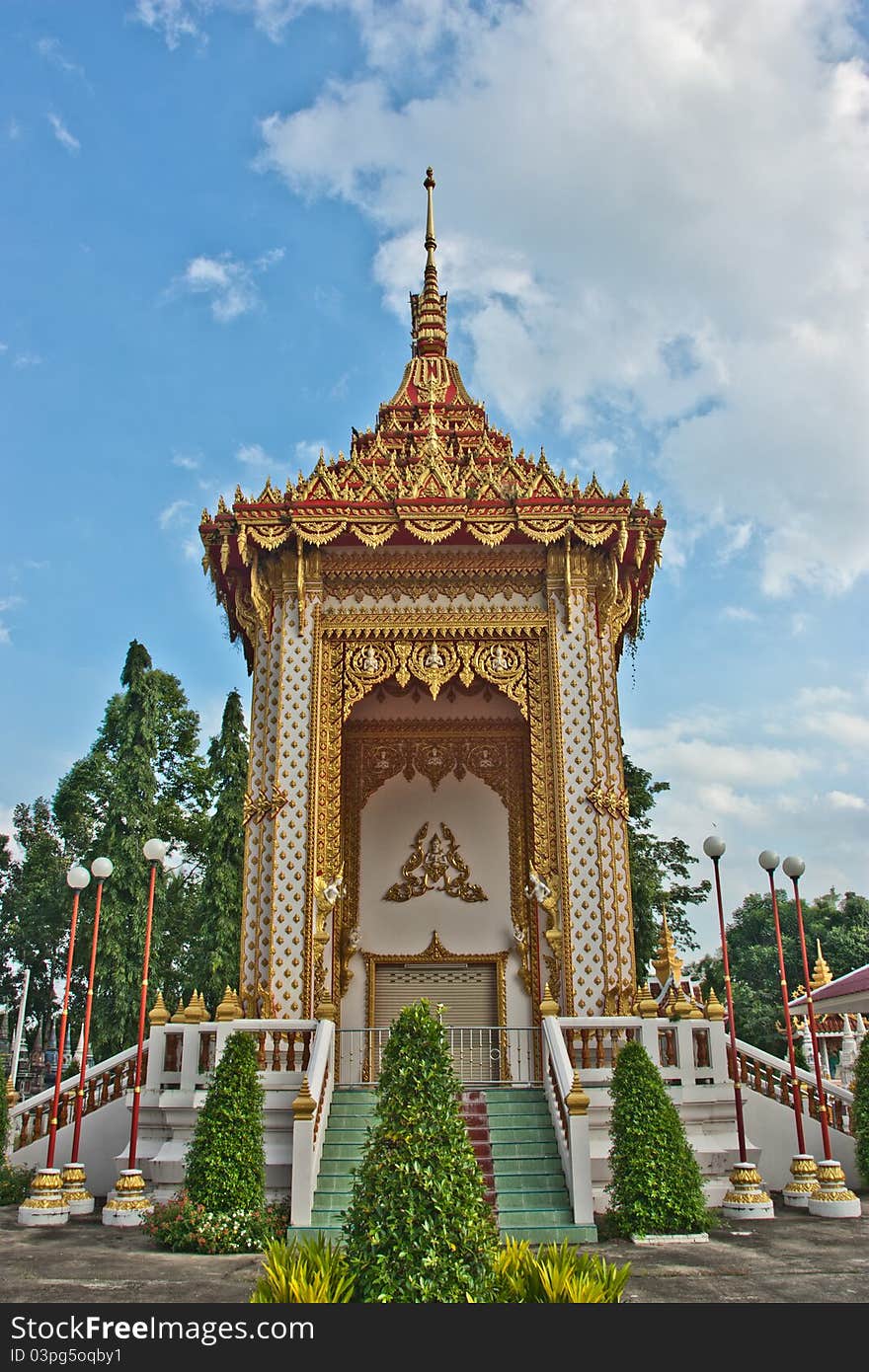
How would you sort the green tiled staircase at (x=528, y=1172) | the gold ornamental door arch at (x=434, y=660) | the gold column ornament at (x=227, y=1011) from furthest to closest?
the gold ornamental door arch at (x=434, y=660) → the gold column ornament at (x=227, y=1011) → the green tiled staircase at (x=528, y=1172)

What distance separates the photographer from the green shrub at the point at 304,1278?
15.7ft

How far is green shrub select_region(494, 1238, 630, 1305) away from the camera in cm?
480

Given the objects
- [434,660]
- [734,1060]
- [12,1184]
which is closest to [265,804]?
[434,660]

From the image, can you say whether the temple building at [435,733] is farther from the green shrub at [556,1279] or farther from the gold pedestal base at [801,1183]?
the green shrub at [556,1279]

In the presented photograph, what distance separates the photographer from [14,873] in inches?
1410

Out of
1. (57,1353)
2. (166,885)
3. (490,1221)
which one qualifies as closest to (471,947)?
(490,1221)

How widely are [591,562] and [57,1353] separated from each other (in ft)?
36.3

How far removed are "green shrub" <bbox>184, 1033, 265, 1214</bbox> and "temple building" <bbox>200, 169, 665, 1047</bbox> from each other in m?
1.99

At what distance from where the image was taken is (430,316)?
20906mm

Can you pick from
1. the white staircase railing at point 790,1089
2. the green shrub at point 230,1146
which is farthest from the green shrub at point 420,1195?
the white staircase railing at point 790,1089

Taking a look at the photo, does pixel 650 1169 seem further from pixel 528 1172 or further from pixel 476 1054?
pixel 476 1054

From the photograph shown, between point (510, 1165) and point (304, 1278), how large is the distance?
18.6ft

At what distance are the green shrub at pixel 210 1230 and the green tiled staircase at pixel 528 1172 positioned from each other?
2056 millimetres

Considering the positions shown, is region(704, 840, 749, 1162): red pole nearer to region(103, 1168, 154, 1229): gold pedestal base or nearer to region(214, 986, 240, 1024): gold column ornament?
region(214, 986, 240, 1024): gold column ornament
